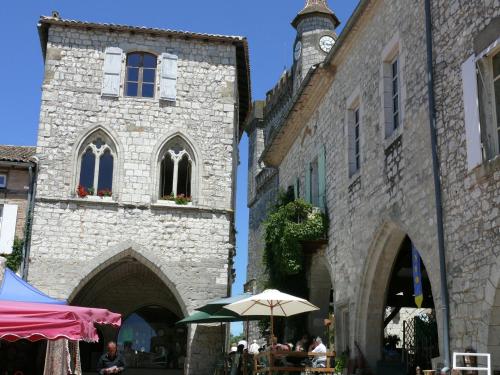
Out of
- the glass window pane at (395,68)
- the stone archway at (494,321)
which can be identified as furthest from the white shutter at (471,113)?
the glass window pane at (395,68)

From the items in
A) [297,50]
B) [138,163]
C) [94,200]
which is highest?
[297,50]

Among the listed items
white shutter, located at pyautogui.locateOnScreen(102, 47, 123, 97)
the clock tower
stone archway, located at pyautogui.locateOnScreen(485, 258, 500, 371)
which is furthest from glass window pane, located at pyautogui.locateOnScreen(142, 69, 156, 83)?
stone archway, located at pyautogui.locateOnScreen(485, 258, 500, 371)

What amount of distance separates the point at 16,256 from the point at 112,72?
540 centimetres

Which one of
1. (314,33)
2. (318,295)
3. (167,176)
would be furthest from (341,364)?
(314,33)

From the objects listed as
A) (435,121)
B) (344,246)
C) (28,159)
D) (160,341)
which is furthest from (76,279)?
(435,121)

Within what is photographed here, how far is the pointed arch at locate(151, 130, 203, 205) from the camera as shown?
1780 centimetres

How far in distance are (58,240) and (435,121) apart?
35.2 feet

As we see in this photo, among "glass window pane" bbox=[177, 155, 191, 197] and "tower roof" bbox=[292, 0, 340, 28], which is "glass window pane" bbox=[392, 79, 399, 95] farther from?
"tower roof" bbox=[292, 0, 340, 28]

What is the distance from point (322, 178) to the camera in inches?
612

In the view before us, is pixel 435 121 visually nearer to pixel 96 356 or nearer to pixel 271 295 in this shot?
pixel 271 295

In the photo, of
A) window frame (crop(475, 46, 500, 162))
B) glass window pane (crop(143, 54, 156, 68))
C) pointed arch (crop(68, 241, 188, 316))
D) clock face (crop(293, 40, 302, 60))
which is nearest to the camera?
window frame (crop(475, 46, 500, 162))

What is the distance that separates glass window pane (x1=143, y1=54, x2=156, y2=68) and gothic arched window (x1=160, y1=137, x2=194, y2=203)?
86.0 inches

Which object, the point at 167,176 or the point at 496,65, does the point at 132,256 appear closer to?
the point at 167,176

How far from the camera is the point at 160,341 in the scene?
2088 cm
